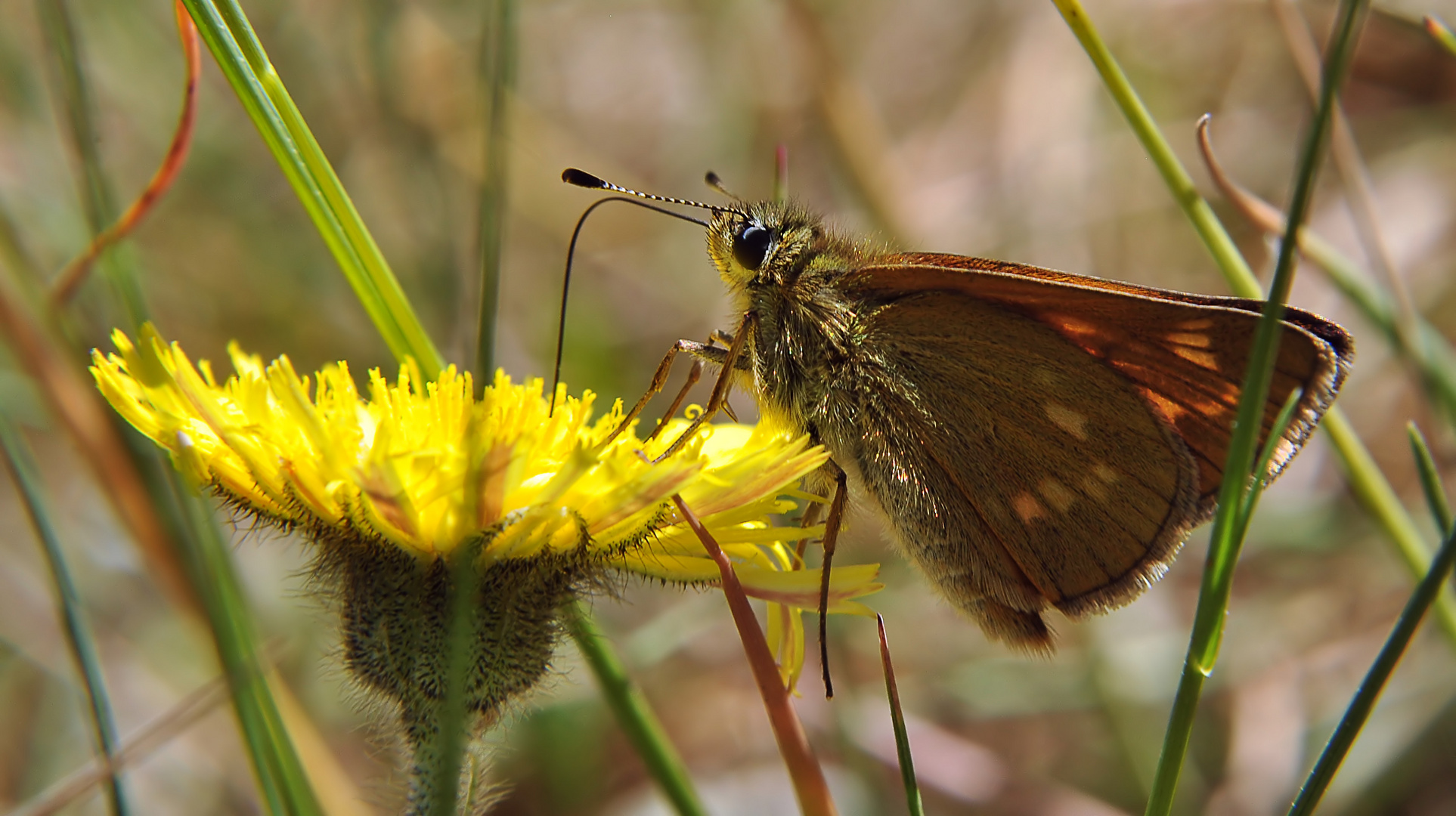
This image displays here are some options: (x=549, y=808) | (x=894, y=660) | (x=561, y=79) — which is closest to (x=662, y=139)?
(x=561, y=79)

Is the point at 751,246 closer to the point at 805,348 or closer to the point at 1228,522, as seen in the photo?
the point at 805,348

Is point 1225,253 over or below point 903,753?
over

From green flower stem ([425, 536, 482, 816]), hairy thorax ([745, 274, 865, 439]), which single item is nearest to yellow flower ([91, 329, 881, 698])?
green flower stem ([425, 536, 482, 816])

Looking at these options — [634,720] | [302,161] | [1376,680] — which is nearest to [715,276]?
[302,161]

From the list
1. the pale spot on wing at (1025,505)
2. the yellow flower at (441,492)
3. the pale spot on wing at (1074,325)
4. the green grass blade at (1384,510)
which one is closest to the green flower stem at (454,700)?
the yellow flower at (441,492)

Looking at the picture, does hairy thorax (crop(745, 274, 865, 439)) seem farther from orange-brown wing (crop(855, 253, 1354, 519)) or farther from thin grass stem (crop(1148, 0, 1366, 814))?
thin grass stem (crop(1148, 0, 1366, 814))

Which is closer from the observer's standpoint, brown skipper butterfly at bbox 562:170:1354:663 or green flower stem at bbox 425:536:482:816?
green flower stem at bbox 425:536:482:816
